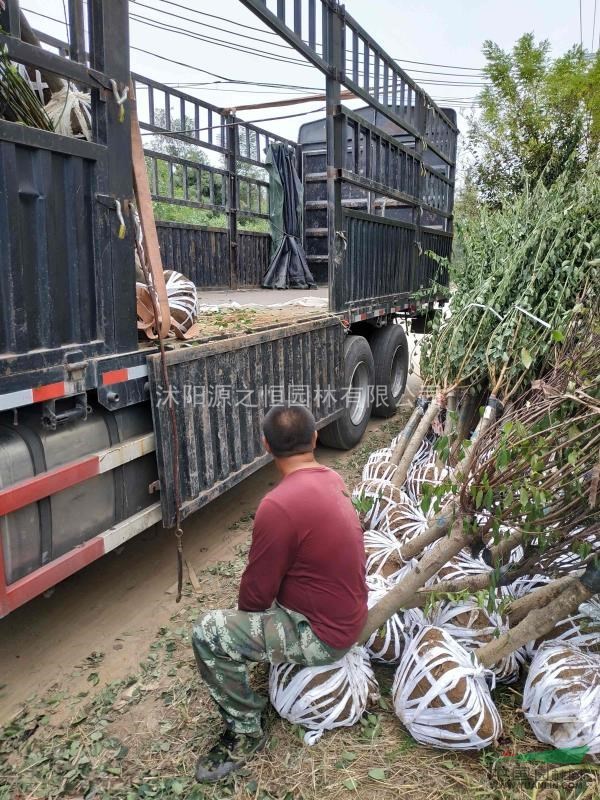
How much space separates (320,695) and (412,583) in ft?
1.79

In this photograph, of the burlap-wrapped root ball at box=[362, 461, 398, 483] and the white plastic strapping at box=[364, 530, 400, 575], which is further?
the burlap-wrapped root ball at box=[362, 461, 398, 483]

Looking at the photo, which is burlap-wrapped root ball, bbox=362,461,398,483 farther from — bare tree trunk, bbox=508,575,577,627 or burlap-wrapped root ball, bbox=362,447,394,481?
bare tree trunk, bbox=508,575,577,627

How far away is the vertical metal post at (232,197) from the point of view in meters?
7.48

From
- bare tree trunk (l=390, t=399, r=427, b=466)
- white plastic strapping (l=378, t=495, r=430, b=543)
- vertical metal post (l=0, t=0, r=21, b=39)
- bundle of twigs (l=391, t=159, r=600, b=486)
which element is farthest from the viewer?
bare tree trunk (l=390, t=399, r=427, b=466)

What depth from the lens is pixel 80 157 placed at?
2.44m

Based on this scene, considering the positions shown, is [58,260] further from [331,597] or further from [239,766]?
[239,766]

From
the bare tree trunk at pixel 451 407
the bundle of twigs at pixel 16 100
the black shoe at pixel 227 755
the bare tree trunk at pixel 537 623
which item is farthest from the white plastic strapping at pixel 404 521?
the bundle of twigs at pixel 16 100

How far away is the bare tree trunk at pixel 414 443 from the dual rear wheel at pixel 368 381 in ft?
3.79

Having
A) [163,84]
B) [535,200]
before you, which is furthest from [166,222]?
[535,200]

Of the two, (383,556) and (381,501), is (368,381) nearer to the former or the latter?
(381,501)

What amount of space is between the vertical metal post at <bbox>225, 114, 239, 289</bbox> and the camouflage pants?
19.6ft

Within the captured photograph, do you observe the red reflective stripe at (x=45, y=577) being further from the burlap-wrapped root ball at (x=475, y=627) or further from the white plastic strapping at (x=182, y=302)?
the burlap-wrapped root ball at (x=475, y=627)

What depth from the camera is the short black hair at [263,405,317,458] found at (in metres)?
2.18

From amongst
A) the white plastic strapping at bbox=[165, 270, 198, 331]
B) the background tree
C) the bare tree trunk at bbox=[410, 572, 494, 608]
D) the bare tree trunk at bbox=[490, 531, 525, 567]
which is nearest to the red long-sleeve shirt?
the bare tree trunk at bbox=[410, 572, 494, 608]
